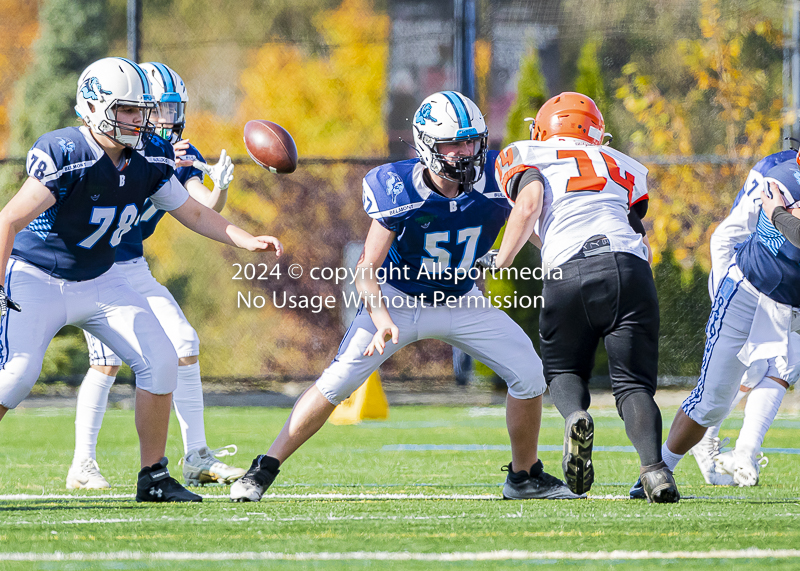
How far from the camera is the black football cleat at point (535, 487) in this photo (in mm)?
4293

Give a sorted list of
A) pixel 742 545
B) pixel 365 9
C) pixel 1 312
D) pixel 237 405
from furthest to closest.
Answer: pixel 365 9, pixel 237 405, pixel 1 312, pixel 742 545

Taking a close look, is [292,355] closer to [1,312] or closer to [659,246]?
[659,246]

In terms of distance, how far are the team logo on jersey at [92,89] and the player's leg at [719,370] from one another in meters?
2.66

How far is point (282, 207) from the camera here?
11.8 m

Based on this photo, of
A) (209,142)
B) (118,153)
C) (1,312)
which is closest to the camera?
(1,312)

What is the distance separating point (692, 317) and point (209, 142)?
721 cm

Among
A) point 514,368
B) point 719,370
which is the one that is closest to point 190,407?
point 514,368

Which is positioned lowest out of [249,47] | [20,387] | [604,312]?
[20,387]

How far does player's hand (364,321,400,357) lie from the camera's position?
4.04m

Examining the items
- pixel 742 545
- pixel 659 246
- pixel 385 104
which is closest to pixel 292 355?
pixel 659 246

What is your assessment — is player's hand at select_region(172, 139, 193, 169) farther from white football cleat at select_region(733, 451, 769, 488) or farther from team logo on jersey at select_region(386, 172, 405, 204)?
white football cleat at select_region(733, 451, 769, 488)

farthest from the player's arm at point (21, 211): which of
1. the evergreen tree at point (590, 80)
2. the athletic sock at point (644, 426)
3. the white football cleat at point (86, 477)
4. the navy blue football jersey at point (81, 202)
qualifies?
the evergreen tree at point (590, 80)

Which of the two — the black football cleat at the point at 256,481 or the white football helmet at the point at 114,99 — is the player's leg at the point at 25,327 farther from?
the black football cleat at the point at 256,481

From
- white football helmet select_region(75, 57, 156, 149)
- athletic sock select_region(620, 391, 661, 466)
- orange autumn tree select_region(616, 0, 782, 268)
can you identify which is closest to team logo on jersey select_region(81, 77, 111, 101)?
white football helmet select_region(75, 57, 156, 149)
